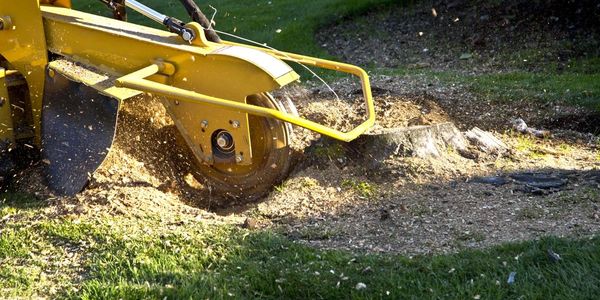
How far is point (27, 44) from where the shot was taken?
6.08 m

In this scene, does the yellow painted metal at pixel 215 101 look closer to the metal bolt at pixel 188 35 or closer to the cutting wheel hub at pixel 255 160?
the metal bolt at pixel 188 35

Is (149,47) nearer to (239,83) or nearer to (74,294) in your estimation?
(239,83)

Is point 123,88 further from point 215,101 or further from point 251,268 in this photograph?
point 251,268

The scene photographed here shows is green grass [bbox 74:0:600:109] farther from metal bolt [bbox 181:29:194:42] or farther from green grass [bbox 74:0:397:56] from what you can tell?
metal bolt [bbox 181:29:194:42]

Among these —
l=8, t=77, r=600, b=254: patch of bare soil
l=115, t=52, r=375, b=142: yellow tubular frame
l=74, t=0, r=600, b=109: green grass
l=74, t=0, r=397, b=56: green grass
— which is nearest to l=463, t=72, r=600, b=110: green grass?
l=74, t=0, r=600, b=109: green grass

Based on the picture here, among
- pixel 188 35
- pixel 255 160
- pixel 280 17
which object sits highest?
pixel 188 35

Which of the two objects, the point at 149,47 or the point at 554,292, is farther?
the point at 149,47

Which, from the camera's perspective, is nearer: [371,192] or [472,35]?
[371,192]

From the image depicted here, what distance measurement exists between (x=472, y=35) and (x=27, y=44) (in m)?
6.42

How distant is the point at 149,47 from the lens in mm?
5754

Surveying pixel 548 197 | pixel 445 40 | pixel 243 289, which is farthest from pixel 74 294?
pixel 445 40

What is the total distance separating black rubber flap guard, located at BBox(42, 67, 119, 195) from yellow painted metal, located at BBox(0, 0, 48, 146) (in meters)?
0.18

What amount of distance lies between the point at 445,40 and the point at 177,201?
6.12 meters

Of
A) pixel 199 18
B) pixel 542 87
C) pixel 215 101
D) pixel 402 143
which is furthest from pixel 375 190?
pixel 542 87
